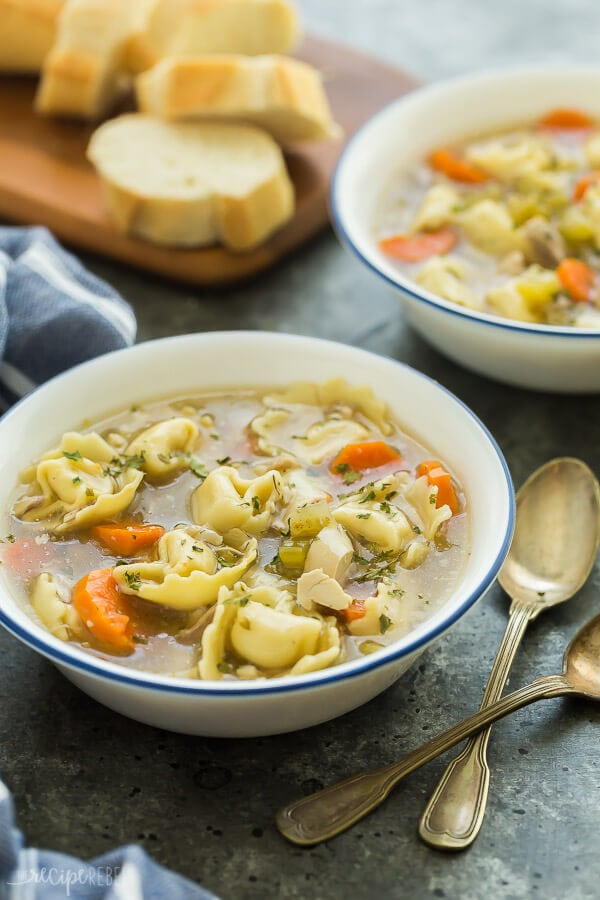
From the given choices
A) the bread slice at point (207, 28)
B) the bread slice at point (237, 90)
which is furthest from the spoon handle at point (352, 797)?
the bread slice at point (207, 28)

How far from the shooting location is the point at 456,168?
5152 millimetres

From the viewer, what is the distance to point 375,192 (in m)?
4.98

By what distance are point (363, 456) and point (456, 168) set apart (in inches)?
86.1

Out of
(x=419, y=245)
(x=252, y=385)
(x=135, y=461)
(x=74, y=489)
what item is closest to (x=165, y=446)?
(x=135, y=461)

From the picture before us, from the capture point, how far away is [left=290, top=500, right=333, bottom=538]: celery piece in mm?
3152

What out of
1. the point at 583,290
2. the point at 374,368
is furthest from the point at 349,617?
the point at 583,290

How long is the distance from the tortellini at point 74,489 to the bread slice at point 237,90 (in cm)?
230

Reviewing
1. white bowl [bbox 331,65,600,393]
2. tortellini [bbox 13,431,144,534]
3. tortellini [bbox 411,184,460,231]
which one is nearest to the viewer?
tortellini [bbox 13,431,144,534]

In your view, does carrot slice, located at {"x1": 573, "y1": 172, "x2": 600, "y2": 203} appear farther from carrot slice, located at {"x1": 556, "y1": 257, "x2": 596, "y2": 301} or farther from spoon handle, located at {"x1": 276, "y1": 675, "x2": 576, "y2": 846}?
spoon handle, located at {"x1": 276, "y1": 675, "x2": 576, "y2": 846}

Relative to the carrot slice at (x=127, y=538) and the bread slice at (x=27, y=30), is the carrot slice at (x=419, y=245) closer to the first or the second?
the carrot slice at (x=127, y=538)

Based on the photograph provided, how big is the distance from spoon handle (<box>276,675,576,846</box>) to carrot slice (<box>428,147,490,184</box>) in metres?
2.90

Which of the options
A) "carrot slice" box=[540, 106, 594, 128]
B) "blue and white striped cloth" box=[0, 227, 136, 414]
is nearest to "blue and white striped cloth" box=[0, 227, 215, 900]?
"blue and white striped cloth" box=[0, 227, 136, 414]

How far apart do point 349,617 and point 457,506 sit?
1.93 feet

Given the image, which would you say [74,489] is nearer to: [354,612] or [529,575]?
[354,612]
